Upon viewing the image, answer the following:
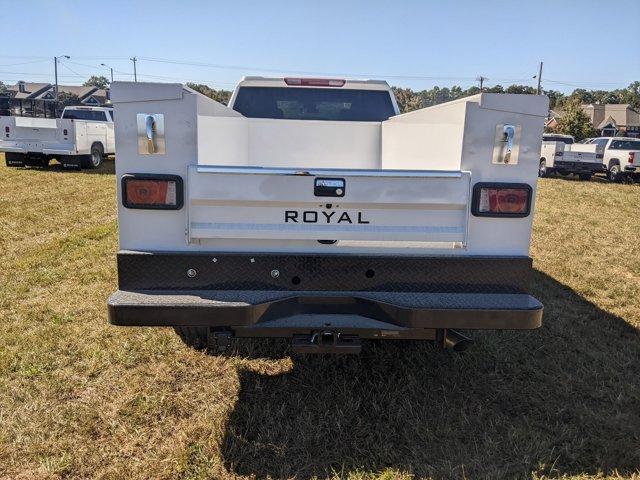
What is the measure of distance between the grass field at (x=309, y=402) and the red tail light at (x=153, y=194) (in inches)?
50.9

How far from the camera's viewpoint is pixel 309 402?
327 cm

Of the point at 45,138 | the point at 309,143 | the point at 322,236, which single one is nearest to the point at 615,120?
the point at 45,138

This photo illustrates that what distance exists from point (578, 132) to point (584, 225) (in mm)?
45890

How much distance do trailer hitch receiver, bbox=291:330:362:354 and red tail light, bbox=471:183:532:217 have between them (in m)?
1.00

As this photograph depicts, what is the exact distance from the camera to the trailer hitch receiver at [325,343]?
283 cm

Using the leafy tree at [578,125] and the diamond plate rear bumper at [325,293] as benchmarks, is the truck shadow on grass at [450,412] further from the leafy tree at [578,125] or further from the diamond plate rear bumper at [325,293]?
the leafy tree at [578,125]

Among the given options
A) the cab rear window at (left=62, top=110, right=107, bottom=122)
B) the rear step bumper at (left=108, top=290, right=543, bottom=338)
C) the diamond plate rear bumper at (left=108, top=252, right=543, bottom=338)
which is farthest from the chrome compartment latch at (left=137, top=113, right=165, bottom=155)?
the cab rear window at (left=62, top=110, right=107, bottom=122)

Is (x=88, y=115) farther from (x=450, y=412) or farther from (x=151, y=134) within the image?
(x=450, y=412)

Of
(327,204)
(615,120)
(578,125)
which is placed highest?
(615,120)

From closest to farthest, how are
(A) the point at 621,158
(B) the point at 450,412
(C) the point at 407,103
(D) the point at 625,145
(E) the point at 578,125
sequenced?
(B) the point at 450,412, (A) the point at 621,158, (D) the point at 625,145, (C) the point at 407,103, (E) the point at 578,125

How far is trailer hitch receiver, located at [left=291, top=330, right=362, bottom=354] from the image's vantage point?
283 cm

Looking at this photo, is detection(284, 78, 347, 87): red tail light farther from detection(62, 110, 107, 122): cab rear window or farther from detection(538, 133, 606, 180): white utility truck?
detection(538, 133, 606, 180): white utility truck

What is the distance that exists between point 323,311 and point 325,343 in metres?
0.18

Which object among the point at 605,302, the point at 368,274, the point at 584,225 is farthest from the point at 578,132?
the point at 368,274
